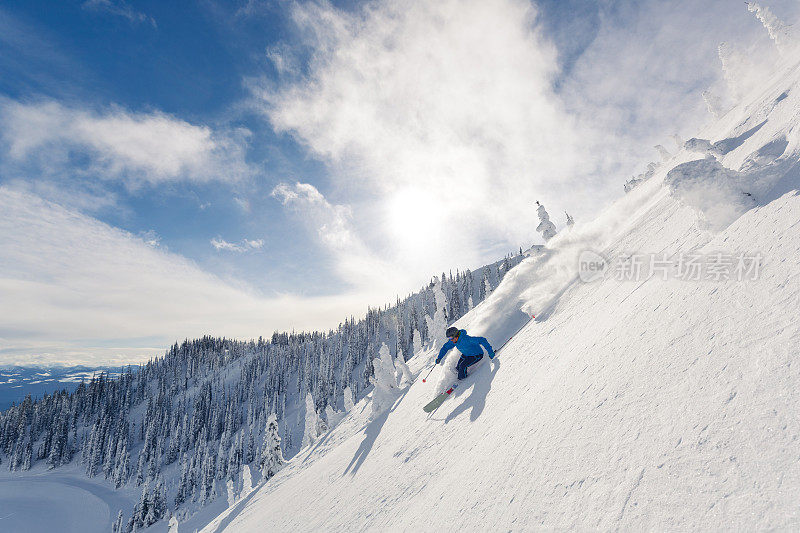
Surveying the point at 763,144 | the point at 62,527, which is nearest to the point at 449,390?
the point at 763,144

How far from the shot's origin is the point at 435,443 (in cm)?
643

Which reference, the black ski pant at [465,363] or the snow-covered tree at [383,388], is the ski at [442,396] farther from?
the snow-covered tree at [383,388]

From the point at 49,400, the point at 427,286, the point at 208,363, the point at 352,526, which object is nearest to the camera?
the point at 352,526

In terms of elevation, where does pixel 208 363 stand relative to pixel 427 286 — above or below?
above

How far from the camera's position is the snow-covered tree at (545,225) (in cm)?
3509

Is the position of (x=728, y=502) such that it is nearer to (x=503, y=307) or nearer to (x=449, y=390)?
(x=449, y=390)

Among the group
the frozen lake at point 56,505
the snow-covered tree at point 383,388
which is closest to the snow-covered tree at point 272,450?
the snow-covered tree at point 383,388

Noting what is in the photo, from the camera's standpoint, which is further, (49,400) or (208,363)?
(208,363)

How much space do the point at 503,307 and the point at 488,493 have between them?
8351 millimetres

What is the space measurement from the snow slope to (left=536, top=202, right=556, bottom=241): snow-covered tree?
27026 mm

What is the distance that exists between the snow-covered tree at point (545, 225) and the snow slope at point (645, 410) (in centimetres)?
2703

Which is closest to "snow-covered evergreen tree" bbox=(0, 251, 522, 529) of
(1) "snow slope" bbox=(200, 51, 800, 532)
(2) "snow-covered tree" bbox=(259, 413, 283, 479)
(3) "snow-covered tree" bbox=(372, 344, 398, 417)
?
(2) "snow-covered tree" bbox=(259, 413, 283, 479)

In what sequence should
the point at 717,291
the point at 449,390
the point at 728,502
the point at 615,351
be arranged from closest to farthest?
the point at 728,502
the point at 717,291
the point at 615,351
the point at 449,390

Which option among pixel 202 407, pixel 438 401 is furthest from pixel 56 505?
pixel 438 401
